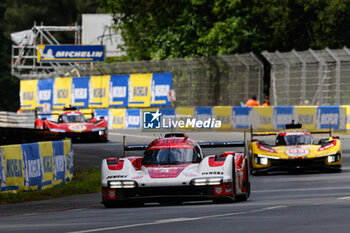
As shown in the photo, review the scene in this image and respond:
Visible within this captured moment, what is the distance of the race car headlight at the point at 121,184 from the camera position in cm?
1430

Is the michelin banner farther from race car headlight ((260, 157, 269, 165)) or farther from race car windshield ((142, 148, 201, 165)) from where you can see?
race car windshield ((142, 148, 201, 165))

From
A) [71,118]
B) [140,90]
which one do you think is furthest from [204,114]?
[140,90]

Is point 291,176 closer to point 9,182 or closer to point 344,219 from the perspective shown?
point 9,182

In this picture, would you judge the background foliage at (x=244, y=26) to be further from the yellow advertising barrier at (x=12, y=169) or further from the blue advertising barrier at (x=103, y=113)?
the yellow advertising barrier at (x=12, y=169)

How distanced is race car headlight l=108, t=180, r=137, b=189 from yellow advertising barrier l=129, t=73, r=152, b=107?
3683 cm

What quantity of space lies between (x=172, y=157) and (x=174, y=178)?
47.2 inches

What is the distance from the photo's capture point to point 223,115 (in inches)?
1671

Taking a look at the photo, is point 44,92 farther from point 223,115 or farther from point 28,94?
point 223,115

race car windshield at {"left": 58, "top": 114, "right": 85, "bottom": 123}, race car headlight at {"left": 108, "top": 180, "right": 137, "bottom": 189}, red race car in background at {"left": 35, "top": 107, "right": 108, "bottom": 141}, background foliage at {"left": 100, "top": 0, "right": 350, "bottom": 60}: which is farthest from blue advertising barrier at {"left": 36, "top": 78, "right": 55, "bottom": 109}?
race car headlight at {"left": 108, "top": 180, "right": 137, "bottom": 189}

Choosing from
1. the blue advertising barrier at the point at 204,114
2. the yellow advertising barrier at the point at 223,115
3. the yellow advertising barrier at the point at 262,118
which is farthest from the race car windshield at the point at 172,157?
the blue advertising barrier at the point at 204,114

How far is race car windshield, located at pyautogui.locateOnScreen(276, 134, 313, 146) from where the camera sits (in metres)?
22.1

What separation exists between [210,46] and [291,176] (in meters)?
31.9

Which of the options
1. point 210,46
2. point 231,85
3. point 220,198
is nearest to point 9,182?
point 220,198

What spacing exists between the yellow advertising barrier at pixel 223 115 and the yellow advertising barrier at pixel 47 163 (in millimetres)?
21676
